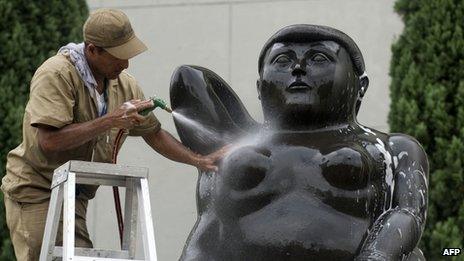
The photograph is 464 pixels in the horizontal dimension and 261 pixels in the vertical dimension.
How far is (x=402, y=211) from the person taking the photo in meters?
5.29

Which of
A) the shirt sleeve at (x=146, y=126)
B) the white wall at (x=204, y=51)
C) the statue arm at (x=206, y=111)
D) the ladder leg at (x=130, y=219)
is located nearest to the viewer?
the statue arm at (x=206, y=111)

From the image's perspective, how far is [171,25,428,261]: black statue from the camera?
5199mm

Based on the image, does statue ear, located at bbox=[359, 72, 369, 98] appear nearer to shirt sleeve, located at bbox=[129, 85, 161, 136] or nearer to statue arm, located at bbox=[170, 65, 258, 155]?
statue arm, located at bbox=[170, 65, 258, 155]

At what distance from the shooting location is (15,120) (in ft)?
31.5

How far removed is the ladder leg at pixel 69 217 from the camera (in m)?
6.13

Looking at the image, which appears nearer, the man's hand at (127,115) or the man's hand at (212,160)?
the man's hand at (212,160)

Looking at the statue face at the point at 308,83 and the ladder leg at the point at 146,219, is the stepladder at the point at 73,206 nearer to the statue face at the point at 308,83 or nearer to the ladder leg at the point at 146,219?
the ladder leg at the point at 146,219

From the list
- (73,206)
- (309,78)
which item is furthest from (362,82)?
(73,206)

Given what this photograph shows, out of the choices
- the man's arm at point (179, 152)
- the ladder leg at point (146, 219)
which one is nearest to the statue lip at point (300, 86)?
the man's arm at point (179, 152)

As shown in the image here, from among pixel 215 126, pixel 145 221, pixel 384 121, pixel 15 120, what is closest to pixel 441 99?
pixel 384 121

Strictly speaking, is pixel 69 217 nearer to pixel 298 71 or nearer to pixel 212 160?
pixel 212 160

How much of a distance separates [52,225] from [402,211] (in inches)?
67.9

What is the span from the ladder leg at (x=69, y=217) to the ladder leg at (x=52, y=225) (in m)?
0.10

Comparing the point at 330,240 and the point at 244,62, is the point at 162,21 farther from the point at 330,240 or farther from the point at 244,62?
the point at 330,240
